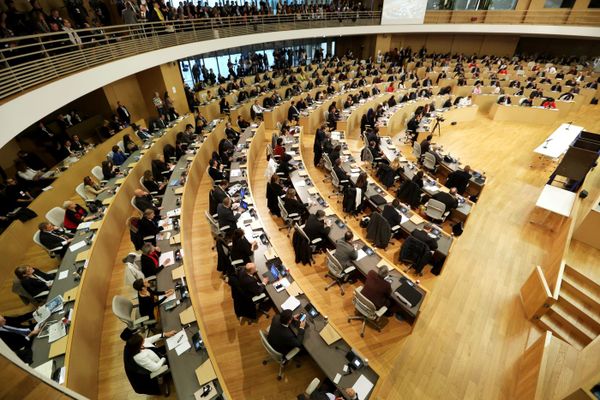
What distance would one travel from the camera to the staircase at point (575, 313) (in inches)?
207

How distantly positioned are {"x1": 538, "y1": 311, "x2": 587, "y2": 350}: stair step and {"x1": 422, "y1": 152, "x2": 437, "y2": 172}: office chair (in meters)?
5.82

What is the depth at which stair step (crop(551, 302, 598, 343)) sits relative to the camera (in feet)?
17.1

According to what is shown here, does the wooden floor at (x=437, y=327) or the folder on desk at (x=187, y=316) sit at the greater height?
the folder on desk at (x=187, y=316)

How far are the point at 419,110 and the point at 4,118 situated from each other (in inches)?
588

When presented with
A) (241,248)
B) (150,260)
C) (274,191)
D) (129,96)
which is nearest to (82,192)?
(150,260)

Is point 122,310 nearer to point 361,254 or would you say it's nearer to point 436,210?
point 361,254

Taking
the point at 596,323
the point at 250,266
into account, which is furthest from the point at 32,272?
the point at 596,323

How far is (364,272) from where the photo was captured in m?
5.82

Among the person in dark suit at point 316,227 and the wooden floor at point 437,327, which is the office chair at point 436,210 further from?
the person in dark suit at point 316,227

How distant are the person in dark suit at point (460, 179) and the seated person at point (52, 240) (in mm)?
10780

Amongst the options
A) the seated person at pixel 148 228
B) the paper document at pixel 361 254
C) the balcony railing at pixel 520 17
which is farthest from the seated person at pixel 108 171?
the balcony railing at pixel 520 17

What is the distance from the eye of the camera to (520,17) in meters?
20.7

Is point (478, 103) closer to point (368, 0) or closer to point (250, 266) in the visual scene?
point (368, 0)

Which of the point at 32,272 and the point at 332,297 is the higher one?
the point at 32,272
